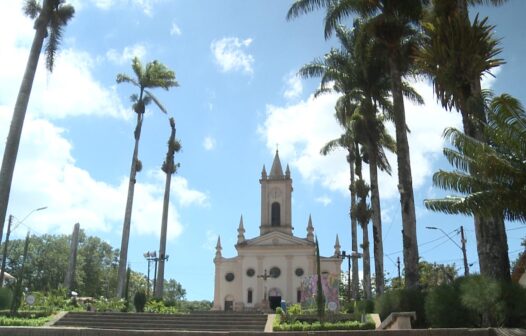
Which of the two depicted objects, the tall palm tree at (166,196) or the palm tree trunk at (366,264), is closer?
the palm tree trunk at (366,264)

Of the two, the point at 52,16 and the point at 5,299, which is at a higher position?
the point at 52,16

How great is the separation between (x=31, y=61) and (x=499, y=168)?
16.9 metres

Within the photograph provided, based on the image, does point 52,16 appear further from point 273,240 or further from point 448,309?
point 273,240

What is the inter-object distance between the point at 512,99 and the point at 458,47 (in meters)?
3.12

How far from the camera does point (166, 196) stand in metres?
42.7

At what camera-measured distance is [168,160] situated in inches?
1741

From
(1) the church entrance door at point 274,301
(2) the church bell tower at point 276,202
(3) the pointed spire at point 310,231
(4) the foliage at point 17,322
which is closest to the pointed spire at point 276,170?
(2) the church bell tower at point 276,202

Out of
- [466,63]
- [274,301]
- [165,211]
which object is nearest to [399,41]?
[466,63]

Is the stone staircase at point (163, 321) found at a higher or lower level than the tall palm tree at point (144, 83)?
lower

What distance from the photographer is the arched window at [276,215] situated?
62.7m

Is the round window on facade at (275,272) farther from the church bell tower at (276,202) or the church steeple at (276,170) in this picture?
the church steeple at (276,170)

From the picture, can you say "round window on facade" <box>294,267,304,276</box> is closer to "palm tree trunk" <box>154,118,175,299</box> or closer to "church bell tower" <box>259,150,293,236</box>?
"church bell tower" <box>259,150,293,236</box>

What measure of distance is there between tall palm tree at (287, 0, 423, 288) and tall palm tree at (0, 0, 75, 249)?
31.7 ft

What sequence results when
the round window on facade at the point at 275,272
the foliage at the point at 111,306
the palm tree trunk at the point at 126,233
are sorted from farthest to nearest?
the round window on facade at the point at 275,272
the palm tree trunk at the point at 126,233
the foliage at the point at 111,306
